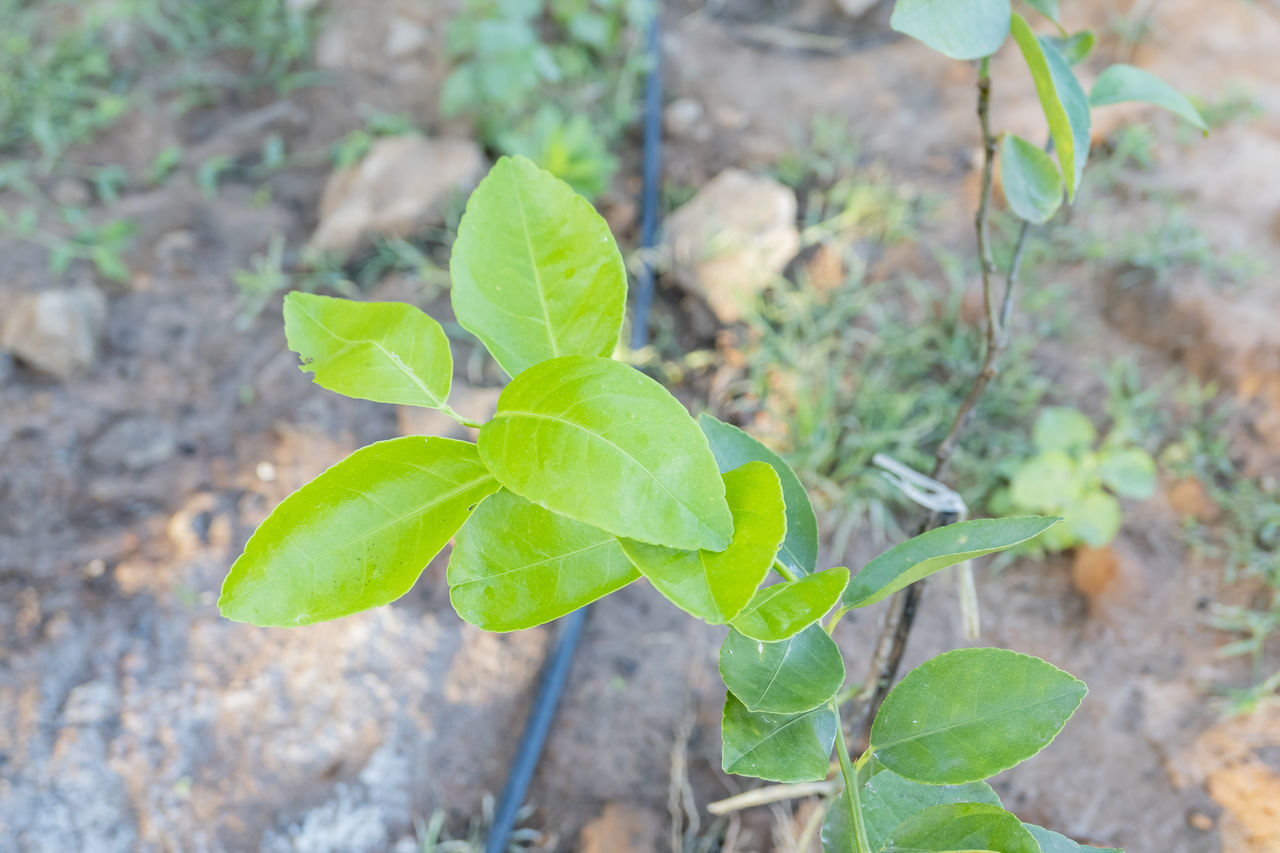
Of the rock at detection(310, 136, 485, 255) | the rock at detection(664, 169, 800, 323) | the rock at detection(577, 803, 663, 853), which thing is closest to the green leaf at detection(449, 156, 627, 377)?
the rock at detection(577, 803, 663, 853)

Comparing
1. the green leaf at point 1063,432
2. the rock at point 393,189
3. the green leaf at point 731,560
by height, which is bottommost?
the rock at point 393,189

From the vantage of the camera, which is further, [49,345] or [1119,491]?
[49,345]

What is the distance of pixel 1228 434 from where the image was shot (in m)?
1.69

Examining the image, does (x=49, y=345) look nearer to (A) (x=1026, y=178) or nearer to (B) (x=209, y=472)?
(B) (x=209, y=472)

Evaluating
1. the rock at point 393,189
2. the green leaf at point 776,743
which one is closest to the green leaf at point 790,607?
the green leaf at point 776,743

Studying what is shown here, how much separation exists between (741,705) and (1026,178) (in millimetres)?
Answer: 501

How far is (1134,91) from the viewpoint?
26.4 inches

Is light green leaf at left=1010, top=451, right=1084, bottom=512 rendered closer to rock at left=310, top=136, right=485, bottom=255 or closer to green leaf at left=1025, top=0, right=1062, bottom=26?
green leaf at left=1025, top=0, right=1062, bottom=26

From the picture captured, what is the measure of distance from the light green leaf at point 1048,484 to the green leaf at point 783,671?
1.18 metres

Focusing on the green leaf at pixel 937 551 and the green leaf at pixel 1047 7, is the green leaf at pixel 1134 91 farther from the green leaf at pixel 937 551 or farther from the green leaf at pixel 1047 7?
the green leaf at pixel 937 551

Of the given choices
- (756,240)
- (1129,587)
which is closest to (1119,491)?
(1129,587)

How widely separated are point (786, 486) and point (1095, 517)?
45.3 inches

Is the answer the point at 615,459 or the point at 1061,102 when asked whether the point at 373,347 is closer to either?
the point at 615,459

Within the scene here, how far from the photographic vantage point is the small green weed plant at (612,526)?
0.42 m
